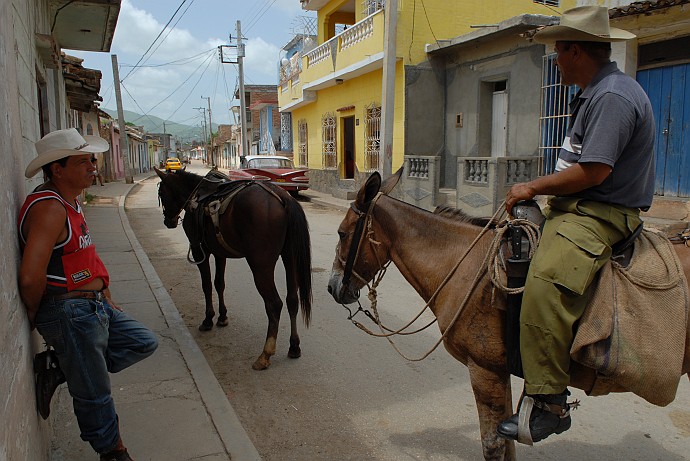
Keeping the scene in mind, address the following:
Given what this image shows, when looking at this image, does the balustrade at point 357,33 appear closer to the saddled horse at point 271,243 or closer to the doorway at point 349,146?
the doorway at point 349,146

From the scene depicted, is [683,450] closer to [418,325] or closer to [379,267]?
[379,267]

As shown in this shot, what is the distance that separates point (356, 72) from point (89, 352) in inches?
608

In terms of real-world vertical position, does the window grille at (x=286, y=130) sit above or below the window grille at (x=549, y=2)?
below

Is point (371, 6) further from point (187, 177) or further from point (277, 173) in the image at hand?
point (187, 177)

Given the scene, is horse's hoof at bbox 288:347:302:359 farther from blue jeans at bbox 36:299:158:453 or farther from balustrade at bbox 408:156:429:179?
balustrade at bbox 408:156:429:179

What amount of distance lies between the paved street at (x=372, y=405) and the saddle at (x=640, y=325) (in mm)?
1258

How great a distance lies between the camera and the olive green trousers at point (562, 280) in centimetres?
205

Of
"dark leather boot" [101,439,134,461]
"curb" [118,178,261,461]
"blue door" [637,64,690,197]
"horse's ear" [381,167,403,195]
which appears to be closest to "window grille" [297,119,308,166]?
"blue door" [637,64,690,197]

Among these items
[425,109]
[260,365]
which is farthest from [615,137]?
[425,109]

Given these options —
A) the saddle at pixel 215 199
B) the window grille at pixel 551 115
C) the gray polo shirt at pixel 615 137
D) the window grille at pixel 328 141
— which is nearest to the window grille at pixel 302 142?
the window grille at pixel 328 141

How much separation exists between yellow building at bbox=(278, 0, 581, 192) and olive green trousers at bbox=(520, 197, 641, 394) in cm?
1238

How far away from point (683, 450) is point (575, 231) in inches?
80.1

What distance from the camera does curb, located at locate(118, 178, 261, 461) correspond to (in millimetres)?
3068

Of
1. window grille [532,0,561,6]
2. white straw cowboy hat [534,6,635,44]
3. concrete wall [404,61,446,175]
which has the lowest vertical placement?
white straw cowboy hat [534,6,635,44]
